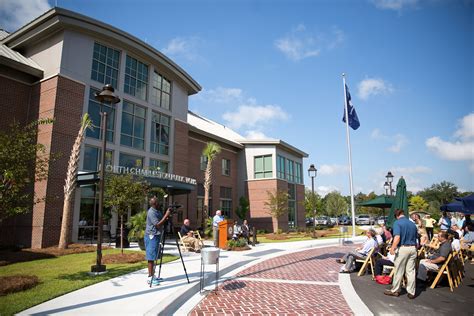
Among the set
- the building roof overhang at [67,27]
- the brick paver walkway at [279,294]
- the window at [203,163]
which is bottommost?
the brick paver walkway at [279,294]

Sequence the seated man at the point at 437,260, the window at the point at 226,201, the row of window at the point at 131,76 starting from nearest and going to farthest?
the seated man at the point at 437,260
the row of window at the point at 131,76
the window at the point at 226,201

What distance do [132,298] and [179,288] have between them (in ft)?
3.57

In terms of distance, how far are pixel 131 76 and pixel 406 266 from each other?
19.8 m

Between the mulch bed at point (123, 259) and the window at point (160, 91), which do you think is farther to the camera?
the window at point (160, 91)

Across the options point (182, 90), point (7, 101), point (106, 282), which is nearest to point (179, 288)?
point (106, 282)

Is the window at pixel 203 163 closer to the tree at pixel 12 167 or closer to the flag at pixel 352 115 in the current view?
the flag at pixel 352 115

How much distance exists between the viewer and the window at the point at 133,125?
20.7m

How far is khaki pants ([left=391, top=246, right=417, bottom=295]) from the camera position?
6.65m

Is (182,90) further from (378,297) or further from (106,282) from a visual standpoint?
(378,297)

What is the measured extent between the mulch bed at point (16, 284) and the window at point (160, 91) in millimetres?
17090

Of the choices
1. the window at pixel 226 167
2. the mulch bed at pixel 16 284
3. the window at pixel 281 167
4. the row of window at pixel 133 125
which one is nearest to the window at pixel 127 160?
the row of window at pixel 133 125

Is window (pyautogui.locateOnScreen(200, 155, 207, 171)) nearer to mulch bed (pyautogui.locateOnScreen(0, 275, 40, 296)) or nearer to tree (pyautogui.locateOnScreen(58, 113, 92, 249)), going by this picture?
tree (pyautogui.locateOnScreen(58, 113, 92, 249))

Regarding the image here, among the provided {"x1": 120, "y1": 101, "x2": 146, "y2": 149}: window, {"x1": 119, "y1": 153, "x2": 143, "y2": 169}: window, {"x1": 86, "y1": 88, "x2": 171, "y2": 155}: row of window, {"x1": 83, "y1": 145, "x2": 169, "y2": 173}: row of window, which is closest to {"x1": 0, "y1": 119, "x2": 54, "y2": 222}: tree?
{"x1": 83, "y1": 145, "x2": 169, "y2": 173}: row of window

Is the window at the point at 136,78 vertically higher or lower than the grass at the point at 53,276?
higher
